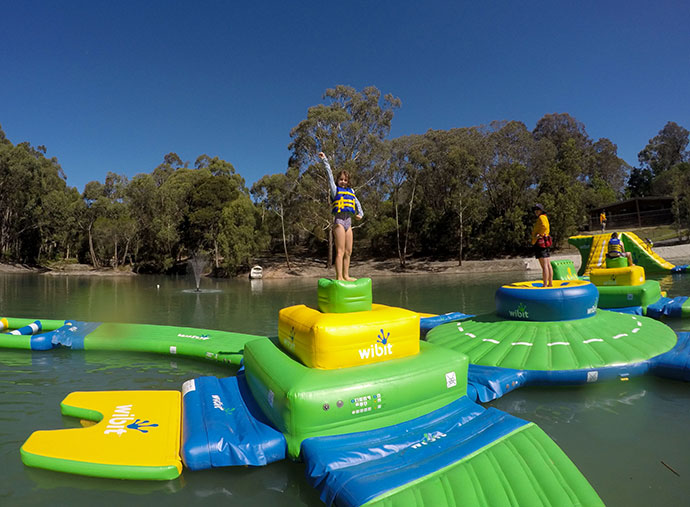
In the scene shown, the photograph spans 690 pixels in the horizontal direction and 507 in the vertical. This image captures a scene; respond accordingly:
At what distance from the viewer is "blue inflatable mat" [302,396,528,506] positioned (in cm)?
294

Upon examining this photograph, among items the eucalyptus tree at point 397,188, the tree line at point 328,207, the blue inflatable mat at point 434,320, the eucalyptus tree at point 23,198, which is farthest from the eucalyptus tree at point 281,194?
the blue inflatable mat at point 434,320

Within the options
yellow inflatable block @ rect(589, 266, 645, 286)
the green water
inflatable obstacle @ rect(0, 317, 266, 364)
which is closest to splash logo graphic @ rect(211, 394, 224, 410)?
the green water

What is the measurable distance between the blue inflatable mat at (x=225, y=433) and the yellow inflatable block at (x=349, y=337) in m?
0.77

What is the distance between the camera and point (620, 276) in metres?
9.84

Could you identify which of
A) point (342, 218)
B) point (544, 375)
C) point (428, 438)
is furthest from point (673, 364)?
point (342, 218)

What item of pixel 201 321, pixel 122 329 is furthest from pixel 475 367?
pixel 201 321

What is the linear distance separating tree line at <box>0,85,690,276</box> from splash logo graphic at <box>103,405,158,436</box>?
22.7 m

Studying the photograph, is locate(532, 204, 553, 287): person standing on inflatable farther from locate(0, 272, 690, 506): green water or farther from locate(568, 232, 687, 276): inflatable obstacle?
locate(568, 232, 687, 276): inflatable obstacle

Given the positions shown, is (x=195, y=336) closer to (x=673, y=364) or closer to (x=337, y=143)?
(x=673, y=364)

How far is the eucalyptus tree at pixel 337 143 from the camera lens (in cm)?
3041

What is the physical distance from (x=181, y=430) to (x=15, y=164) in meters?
40.6

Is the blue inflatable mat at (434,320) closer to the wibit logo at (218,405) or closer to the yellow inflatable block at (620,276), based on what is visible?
the yellow inflatable block at (620,276)

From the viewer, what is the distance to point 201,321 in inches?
456

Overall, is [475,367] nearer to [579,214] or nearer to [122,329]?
[122,329]
